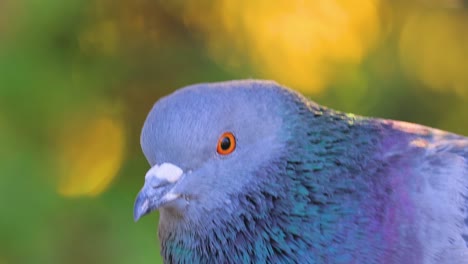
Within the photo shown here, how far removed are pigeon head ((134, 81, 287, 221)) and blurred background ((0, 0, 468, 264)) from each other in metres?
0.78

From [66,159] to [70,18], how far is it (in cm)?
47

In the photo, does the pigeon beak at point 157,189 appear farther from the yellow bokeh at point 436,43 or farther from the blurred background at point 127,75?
the yellow bokeh at point 436,43

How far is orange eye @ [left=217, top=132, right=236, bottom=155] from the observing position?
4.60 ft

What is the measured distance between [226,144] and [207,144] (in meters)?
0.05

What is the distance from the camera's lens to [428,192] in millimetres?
1365

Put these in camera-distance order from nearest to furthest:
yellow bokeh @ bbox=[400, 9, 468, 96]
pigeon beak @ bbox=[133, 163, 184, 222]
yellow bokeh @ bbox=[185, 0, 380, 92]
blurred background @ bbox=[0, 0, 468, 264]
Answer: pigeon beak @ bbox=[133, 163, 184, 222] → blurred background @ bbox=[0, 0, 468, 264] → yellow bokeh @ bbox=[185, 0, 380, 92] → yellow bokeh @ bbox=[400, 9, 468, 96]

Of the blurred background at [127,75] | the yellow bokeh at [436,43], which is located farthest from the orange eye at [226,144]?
the yellow bokeh at [436,43]

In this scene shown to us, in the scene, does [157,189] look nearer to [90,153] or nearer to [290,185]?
[290,185]

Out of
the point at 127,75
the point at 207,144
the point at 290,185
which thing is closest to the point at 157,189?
the point at 207,144

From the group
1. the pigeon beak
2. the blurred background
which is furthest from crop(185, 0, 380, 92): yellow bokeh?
the pigeon beak

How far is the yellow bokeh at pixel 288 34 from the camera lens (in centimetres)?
226

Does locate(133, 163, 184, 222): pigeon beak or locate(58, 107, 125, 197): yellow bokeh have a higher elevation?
locate(133, 163, 184, 222): pigeon beak

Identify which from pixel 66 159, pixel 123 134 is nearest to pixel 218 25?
pixel 123 134

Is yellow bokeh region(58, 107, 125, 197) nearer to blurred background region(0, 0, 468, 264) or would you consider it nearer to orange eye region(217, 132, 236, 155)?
blurred background region(0, 0, 468, 264)
